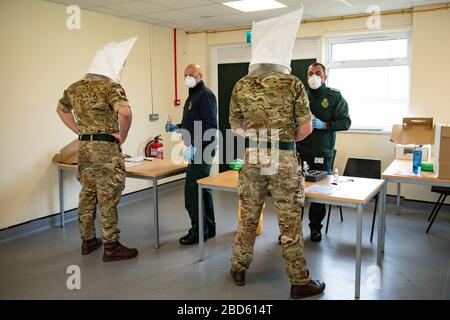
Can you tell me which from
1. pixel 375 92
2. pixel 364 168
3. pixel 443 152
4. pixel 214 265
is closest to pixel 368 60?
pixel 375 92

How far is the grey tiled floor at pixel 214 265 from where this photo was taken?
2.95 meters

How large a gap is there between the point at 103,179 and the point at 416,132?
3186 mm

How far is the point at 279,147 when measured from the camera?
2717mm

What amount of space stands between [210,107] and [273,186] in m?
1.23

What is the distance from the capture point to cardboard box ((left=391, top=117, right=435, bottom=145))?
13.9 feet

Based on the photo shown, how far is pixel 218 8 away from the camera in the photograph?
4.83 meters

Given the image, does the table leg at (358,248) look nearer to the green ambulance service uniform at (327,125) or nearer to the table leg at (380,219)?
the table leg at (380,219)

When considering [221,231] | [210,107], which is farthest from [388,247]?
[210,107]

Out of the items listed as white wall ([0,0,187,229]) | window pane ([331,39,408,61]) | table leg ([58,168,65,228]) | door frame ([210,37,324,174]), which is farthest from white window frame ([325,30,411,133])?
table leg ([58,168,65,228])

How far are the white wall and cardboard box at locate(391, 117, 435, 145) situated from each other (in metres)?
3.61

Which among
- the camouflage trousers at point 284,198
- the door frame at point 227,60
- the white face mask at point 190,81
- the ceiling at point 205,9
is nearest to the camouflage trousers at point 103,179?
the white face mask at point 190,81

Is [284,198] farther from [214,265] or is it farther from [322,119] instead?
[322,119]

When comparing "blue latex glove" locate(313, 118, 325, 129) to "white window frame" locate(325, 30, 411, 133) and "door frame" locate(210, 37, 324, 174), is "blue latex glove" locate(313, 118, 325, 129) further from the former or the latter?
"door frame" locate(210, 37, 324, 174)
